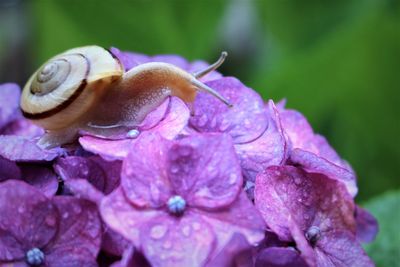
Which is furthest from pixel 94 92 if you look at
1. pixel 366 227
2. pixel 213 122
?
pixel 366 227

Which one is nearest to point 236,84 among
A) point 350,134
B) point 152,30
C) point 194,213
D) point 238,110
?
point 238,110

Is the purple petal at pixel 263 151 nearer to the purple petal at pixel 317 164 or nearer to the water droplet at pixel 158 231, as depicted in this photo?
the purple petal at pixel 317 164

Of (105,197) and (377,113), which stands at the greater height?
(105,197)

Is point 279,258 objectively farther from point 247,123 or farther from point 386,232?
point 386,232

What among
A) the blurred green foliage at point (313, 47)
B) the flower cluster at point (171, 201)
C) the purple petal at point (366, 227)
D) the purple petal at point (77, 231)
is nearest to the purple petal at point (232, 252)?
the flower cluster at point (171, 201)

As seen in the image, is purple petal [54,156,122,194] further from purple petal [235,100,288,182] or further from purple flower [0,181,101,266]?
purple petal [235,100,288,182]

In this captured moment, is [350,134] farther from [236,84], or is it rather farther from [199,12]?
[236,84]
